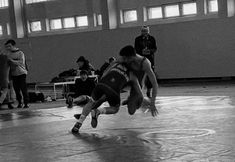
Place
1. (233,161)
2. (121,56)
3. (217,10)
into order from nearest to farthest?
(233,161)
(121,56)
(217,10)

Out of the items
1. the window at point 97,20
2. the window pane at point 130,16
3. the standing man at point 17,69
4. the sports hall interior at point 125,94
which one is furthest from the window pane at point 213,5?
the standing man at point 17,69

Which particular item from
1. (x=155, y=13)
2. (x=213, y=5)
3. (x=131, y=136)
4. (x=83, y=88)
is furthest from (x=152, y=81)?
(x=155, y=13)

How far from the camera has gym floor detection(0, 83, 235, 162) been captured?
6301 millimetres

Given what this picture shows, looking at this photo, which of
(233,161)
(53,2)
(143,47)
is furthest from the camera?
(53,2)

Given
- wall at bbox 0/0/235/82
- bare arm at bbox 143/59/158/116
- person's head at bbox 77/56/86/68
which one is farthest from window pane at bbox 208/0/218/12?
bare arm at bbox 143/59/158/116

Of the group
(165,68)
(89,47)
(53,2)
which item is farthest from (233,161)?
(53,2)

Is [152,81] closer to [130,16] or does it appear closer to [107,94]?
[107,94]

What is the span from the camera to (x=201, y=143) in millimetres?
6809

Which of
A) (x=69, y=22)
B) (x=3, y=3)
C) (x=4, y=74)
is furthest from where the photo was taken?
(x=3, y=3)

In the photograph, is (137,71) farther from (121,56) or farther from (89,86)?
(89,86)

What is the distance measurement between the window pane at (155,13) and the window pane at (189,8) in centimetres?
124

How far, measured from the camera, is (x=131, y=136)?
7766mm

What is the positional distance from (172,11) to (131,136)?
14.2 meters

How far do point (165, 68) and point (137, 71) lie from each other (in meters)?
11.5
